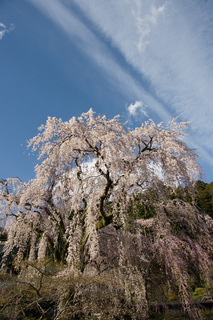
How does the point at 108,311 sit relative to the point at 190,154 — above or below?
below

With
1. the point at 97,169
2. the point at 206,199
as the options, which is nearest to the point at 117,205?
the point at 97,169

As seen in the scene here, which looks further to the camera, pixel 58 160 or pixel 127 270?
pixel 58 160

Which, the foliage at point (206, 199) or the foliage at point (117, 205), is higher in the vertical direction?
the foliage at point (206, 199)

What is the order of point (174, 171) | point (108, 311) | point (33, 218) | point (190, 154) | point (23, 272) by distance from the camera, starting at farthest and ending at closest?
point (33, 218), point (190, 154), point (174, 171), point (23, 272), point (108, 311)

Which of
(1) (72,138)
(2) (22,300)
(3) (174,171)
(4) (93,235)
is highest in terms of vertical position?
(1) (72,138)

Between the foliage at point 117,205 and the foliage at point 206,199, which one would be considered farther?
the foliage at point 206,199

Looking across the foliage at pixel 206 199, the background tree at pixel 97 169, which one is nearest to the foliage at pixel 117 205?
the background tree at pixel 97 169

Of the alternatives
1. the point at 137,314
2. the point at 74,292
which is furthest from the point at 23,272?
the point at 137,314

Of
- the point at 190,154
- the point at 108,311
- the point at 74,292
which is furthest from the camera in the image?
the point at 190,154

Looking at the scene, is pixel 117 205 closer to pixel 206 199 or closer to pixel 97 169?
pixel 97 169

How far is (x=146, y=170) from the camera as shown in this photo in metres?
6.03

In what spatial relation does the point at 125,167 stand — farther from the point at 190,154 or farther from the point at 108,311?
the point at 108,311

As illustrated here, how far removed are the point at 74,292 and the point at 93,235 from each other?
1409 mm

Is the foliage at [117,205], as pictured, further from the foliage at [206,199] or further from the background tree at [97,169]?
the foliage at [206,199]
